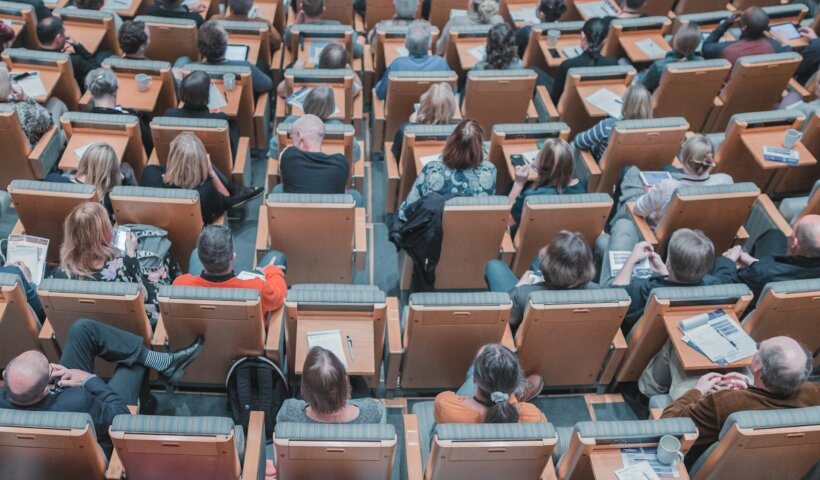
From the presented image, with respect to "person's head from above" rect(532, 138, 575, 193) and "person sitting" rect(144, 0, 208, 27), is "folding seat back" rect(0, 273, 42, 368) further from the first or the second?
"person sitting" rect(144, 0, 208, 27)

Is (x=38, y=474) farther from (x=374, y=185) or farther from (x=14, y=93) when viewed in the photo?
(x=374, y=185)

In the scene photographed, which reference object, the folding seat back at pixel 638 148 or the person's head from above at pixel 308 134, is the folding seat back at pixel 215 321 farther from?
the folding seat back at pixel 638 148

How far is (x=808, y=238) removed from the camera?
398cm

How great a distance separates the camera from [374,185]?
5.86 m

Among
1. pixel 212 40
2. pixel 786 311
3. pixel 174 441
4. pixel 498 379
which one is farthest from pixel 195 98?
pixel 786 311

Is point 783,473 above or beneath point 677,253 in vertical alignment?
beneath

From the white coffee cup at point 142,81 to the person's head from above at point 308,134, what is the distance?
4.29ft

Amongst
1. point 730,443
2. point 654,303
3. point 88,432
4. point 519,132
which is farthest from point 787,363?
point 88,432

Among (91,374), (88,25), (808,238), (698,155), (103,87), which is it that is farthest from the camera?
(88,25)

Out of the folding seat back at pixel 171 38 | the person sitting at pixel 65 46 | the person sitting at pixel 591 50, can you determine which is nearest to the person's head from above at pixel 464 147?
the person sitting at pixel 591 50

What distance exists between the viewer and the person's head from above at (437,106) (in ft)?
16.5

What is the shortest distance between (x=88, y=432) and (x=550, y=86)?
468cm

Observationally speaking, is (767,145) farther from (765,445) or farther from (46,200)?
(46,200)

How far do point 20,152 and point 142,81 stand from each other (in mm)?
923
